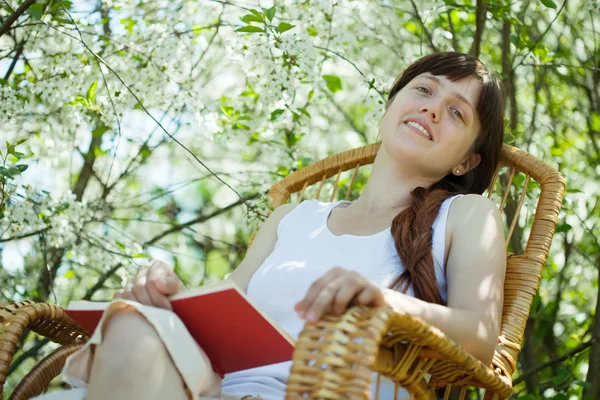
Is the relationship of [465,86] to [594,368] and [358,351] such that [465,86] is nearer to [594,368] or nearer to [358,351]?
[358,351]

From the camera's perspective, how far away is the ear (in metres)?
2.07

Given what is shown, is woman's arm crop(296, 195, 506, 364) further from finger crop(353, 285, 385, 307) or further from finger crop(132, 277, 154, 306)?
finger crop(132, 277, 154, 306)

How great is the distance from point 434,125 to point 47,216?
1.50 meters

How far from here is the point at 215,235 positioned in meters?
5.59

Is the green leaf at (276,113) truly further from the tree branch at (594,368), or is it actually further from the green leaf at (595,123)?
the green leaf at (595,123)

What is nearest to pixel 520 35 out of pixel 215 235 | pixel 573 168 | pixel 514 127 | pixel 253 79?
pixel 514 127

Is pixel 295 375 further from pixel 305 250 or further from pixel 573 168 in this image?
pixel 573 168

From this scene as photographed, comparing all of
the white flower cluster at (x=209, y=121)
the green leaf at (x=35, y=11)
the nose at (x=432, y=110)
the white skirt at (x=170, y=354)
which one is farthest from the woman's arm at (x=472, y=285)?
the green leaf at (x=35, y=11)

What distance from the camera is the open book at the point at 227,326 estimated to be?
1274mm

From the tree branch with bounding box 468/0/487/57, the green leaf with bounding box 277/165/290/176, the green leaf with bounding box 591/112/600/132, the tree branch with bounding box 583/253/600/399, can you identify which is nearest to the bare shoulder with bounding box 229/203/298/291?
the green leaf with bounding box 277/165/290/176

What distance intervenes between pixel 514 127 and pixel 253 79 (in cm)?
123

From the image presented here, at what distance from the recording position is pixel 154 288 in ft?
4.56

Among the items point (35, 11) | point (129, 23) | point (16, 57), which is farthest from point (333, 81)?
point (16, 57)

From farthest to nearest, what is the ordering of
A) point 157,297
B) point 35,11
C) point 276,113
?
point 276,113
point 35,11
point 157,297
